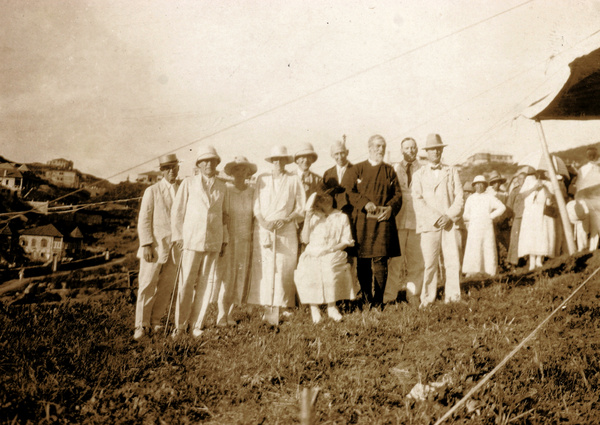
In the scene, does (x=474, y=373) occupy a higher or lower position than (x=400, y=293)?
lower

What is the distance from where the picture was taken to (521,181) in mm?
9945

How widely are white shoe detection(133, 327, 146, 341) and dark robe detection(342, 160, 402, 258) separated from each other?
2728 mm

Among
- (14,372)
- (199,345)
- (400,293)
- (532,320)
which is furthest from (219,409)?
(400,293)

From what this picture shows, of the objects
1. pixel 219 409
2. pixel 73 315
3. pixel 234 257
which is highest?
pixel 234 257

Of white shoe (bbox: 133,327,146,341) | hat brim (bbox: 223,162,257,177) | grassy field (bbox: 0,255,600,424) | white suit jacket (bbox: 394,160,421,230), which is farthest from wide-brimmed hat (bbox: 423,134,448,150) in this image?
white shoe (bbox: 133,327,146,341)

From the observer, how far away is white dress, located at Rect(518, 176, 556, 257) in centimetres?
877

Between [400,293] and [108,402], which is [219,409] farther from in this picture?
[400,293]

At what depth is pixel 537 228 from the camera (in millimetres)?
8844

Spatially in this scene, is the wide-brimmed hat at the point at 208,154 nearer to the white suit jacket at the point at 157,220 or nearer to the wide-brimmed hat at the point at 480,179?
Result: the white suit jacket at the point at 157,220

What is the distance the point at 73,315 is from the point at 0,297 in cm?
134

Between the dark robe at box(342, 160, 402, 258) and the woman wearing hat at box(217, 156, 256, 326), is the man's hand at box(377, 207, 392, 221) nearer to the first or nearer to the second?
the dark robe at box(342, 160, 402, 258)

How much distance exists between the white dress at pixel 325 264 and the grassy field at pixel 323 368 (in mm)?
380

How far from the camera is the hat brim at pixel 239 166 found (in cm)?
666

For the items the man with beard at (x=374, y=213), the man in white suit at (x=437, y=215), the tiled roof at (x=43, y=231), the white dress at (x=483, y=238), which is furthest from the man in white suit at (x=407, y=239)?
A: the tiled roof at (x=43, y=231)
